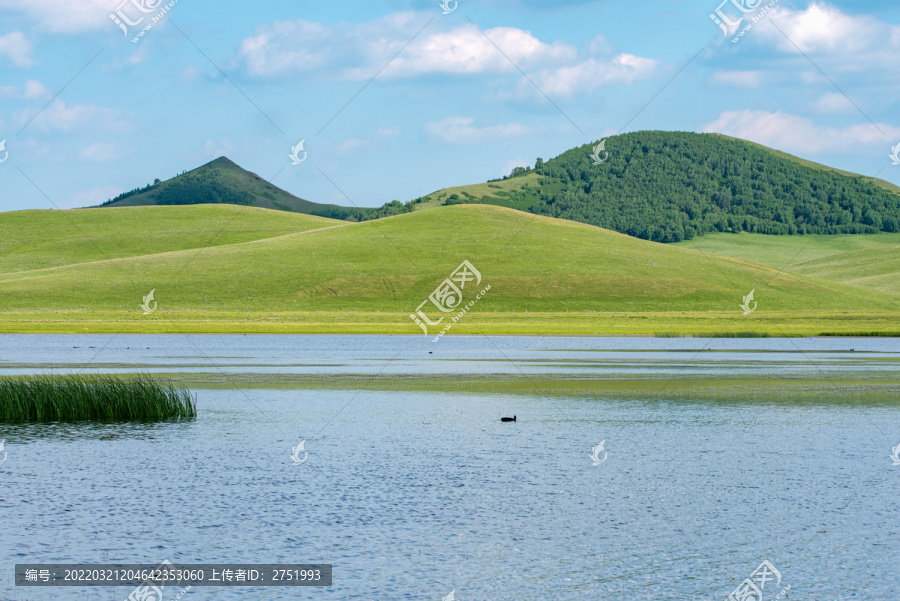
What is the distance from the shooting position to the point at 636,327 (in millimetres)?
98062

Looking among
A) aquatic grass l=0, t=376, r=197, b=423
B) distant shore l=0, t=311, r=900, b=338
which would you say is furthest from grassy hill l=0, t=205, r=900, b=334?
aquatic grass l=0, t=376, r=197, b=423

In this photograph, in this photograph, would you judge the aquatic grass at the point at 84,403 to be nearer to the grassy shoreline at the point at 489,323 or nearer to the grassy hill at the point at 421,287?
the grassy shoreline at the point at 489,323

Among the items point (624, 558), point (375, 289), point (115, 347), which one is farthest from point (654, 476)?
point (375, 289)

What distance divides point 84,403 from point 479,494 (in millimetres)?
17620

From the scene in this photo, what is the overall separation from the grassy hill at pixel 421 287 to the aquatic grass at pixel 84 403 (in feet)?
189

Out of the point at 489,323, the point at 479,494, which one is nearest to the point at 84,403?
the point at 479,494

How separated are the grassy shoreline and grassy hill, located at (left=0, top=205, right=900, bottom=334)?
0.83 feet

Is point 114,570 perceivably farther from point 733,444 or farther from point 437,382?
point 437,382

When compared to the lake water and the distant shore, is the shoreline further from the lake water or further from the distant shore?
the lake water

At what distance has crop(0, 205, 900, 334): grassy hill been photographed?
4008 inches

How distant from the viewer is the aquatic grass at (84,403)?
3203cm

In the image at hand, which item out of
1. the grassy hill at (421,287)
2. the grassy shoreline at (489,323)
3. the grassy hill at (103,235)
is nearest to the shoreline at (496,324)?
the grassy shoreline at (489,323)

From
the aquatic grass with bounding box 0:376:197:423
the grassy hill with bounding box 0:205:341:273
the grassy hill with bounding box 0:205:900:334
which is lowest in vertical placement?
the aquatic grass with bounding box 0:376:197:423

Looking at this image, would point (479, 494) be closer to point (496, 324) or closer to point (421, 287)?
point (496, 324)
